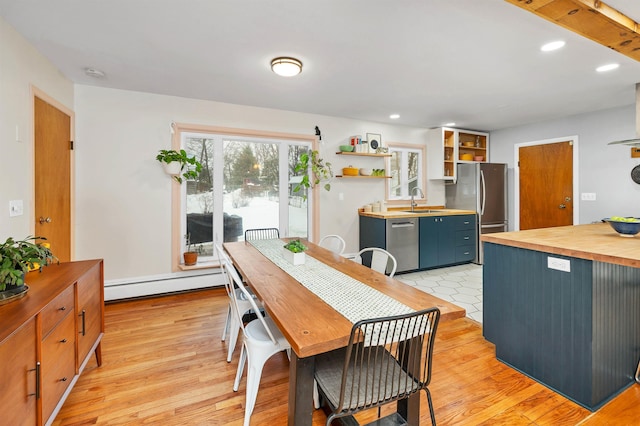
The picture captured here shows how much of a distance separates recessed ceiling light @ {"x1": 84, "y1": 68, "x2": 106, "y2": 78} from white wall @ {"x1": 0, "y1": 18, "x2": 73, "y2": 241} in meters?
0.34

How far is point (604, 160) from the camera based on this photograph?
427 centimetres

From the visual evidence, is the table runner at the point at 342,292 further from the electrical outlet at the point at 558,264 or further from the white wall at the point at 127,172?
the white wall at the point at 127,172

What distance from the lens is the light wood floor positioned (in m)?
1.66

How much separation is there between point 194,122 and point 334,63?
77.7 inches

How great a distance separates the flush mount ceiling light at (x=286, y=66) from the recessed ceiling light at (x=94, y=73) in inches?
66.9

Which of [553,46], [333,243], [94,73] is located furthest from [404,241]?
[94,73]

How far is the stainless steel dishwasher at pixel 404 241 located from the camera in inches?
170

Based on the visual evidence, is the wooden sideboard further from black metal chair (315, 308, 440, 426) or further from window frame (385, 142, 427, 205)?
window frame (385, 142, 427, 205)

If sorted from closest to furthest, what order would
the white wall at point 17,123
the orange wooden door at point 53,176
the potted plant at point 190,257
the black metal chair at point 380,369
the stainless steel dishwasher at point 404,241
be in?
the black metal chair at point 380,369 → the white wall at point 17,123 → the orange wooden door at point 53,176 → the potted plant at point 190,257 → the stainless steel dishwasher at point 404,241

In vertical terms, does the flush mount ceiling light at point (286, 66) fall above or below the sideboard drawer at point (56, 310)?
above

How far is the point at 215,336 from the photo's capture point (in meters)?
2.63

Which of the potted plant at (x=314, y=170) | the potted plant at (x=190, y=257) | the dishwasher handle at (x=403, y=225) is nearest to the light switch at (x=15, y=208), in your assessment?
the potted plant at (x=190, y=257)

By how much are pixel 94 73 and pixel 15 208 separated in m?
1.50

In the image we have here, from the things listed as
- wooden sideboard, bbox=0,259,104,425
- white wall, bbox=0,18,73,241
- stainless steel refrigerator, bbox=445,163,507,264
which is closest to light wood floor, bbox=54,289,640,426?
wooden sideboard, bbox=0,259,104,425
